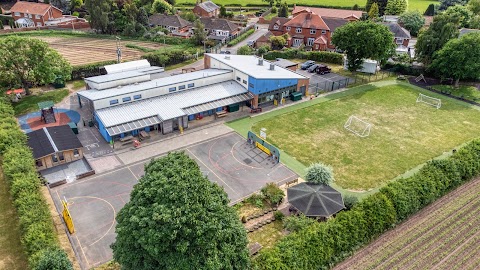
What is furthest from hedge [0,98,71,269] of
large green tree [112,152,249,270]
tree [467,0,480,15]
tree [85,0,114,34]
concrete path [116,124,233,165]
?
tree [467,0,480,15]

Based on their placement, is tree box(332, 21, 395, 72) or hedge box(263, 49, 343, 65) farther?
hedge box(263, 49, 343, 65)

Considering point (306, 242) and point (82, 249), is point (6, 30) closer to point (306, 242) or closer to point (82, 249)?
point (82, 249)

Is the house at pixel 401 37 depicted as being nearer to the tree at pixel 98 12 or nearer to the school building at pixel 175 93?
the school building at pixel 175 93

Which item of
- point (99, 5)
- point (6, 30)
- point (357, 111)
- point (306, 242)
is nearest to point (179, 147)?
point (306, 242)

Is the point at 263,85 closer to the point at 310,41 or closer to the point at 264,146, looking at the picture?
the point at 264,146

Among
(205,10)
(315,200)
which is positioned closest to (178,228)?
(315,200)

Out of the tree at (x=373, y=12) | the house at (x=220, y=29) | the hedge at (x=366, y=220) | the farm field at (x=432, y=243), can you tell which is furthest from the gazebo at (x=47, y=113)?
the tree at (x=373, y=12)

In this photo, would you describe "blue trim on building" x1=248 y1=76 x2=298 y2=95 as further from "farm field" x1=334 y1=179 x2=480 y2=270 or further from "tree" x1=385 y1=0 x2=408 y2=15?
"tree" x1=385 y1=0 x2=408 y2=15
